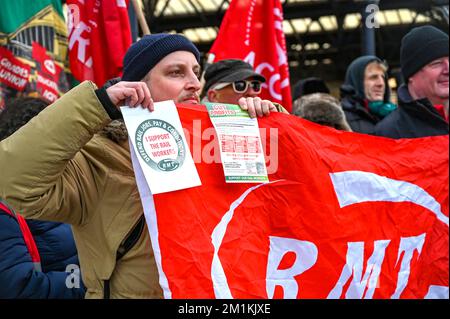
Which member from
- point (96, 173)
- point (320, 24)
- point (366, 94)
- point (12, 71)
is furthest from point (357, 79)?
point (320, 24)


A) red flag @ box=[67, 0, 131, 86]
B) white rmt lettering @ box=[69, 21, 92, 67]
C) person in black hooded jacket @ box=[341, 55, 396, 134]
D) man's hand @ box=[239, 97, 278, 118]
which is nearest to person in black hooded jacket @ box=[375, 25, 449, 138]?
person in black hooded jacket @ box=[341, 55, 396, 134]

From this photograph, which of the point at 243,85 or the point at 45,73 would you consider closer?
the point at 243,85

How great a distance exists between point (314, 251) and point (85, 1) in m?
1.61

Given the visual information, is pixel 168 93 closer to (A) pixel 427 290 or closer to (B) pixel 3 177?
(B) pixel 3 177

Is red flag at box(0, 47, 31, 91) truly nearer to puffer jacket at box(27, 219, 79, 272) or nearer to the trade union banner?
the trade union banner

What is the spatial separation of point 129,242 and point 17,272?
1.69 ft

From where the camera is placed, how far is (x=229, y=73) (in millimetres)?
2771

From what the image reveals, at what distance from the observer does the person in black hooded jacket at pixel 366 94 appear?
3.62 m

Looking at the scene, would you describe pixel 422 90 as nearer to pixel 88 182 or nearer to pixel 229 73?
pixel 229 73

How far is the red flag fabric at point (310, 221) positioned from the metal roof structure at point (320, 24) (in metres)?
11.6

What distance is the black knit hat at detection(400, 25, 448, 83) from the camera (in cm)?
297

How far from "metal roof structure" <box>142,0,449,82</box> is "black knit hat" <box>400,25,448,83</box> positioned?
10629 mm

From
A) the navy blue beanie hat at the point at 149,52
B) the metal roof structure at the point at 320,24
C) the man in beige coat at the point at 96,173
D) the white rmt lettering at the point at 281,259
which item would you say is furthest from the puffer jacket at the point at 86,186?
the metal roof structure at the point at 320,24
